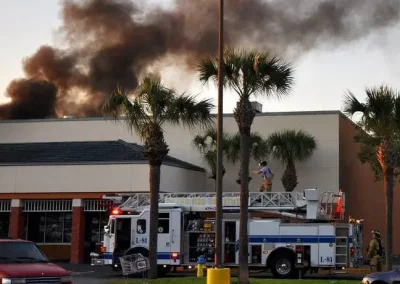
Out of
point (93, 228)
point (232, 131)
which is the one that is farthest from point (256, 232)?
point (232, 131)

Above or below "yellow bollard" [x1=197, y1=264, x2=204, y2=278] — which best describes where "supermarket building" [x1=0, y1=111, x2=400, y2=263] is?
above

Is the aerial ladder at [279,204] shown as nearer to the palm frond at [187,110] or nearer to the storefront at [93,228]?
the palm frond at [187,110]

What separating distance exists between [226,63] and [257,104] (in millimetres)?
1595

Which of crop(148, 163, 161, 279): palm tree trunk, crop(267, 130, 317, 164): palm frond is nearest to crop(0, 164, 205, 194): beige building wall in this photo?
crop(267, 130, 317, 164): palm frond

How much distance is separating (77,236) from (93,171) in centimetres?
337

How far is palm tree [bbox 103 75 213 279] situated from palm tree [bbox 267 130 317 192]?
1539 cm

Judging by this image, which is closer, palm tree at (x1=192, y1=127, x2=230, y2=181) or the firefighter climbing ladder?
the firefighter climbing ladder

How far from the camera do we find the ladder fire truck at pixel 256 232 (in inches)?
1025

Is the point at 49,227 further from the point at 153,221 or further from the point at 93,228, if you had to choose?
the point at 153,221

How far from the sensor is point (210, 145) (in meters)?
40.9

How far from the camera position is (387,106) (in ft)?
78.8

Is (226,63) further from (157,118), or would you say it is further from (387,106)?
(387,106)

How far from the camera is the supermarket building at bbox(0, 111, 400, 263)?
37.4 m

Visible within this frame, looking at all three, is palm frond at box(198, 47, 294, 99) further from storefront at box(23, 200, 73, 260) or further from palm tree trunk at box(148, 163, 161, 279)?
storefront at box(23, 200, 73, 260)
